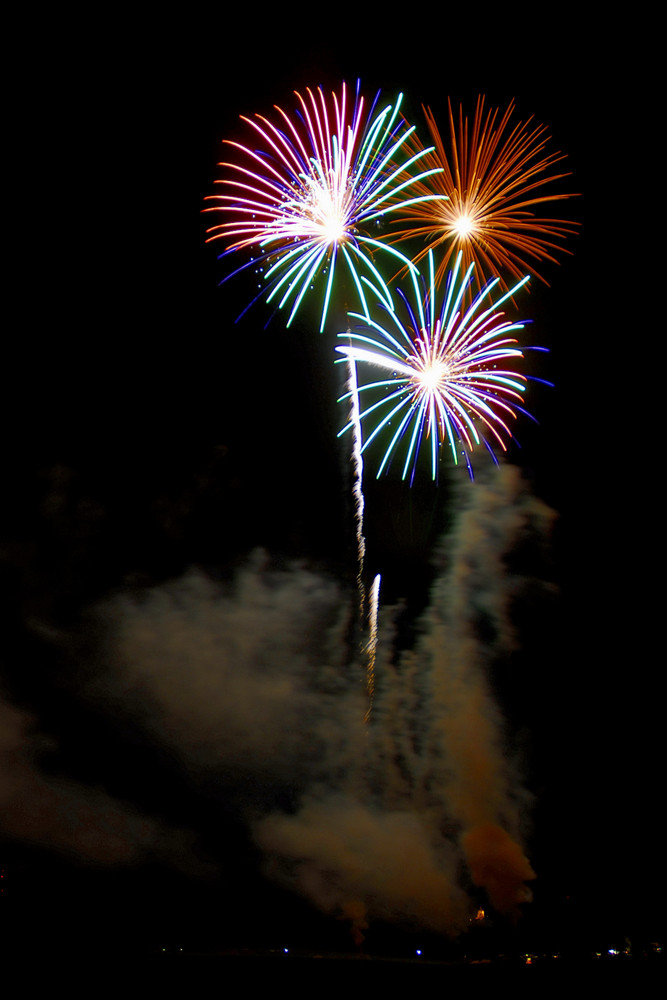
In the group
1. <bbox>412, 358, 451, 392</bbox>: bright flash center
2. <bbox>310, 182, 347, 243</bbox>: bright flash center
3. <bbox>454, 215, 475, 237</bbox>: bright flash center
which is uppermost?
<bbox>310, 182, 347, 243</bbox>: bright flash center

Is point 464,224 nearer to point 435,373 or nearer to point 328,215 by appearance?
point 328,215

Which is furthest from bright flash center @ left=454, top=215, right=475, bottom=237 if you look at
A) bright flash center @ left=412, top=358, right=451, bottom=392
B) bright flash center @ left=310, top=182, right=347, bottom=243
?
bright flash center @ left=412, top=358, right=451, bottom=392

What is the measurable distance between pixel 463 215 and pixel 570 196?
1.23 m

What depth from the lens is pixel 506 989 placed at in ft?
34.3

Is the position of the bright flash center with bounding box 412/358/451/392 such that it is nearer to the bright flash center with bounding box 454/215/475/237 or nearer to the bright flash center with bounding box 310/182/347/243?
the bright flash center with bounding box 454/215/475/237

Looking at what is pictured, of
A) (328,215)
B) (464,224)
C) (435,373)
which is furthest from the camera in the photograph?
(435,373)

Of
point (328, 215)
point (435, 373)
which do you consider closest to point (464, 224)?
point (328, 215)

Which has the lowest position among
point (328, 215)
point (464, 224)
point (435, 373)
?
point (435, 373)

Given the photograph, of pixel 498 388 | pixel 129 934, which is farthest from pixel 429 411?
pixel 129 934

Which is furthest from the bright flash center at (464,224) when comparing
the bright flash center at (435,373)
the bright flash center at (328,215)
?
the bright flash center at (435,373)

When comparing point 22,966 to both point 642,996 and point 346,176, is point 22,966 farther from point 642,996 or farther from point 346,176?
point 346,176

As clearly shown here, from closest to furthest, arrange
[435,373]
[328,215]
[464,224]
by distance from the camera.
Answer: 1. [464,224]
2. [328,215]
3. [435,373]

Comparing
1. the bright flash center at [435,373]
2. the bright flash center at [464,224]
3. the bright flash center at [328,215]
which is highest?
the bright flash center at [328,215]

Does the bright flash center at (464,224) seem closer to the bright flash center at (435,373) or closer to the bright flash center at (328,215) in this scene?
the bright flash center at (328,215)
